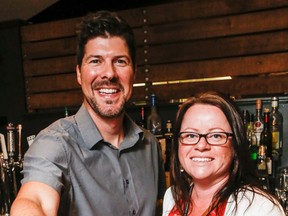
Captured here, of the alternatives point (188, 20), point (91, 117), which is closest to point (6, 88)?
point (188, 20)

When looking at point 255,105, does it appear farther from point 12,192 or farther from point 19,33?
point 19,33

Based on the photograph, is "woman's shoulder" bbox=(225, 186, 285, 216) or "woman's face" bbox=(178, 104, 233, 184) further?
"woman's face" bbox=(178, 104, 233, 184)

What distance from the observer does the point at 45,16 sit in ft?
12.1

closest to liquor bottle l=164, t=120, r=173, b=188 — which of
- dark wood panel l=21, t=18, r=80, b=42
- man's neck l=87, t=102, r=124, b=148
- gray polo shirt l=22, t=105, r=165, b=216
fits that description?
gray polo shirt l=22, t=105, r=165, b=216

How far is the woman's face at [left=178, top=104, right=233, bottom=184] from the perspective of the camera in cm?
130

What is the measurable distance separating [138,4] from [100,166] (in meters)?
2.46

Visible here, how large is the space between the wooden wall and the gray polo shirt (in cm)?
125

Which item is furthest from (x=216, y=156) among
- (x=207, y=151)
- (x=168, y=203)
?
(x=168, y=203)

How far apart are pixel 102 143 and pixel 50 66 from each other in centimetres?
201

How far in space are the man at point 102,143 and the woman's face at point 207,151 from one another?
1.03ft

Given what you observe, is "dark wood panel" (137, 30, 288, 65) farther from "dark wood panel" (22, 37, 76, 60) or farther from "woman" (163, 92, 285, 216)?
"woman" (163, 92, 285, 216)

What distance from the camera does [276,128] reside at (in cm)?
240

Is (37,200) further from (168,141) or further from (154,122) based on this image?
(154,122)

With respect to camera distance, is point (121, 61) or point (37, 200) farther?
point (121, 61)
